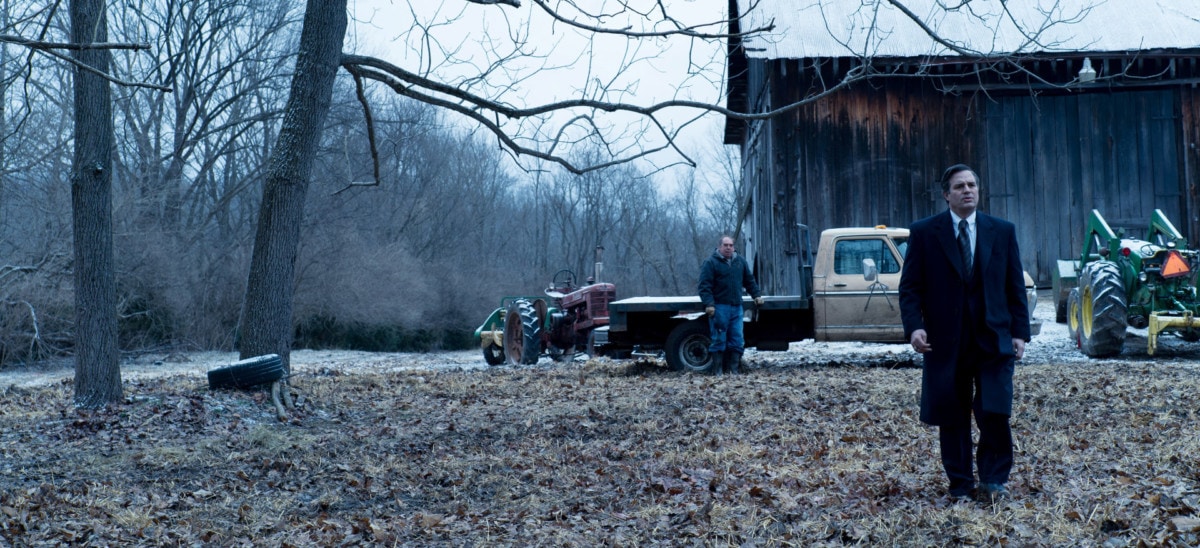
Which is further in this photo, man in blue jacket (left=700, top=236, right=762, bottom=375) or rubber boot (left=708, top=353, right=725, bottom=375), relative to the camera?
rubber boot (left=708, top=353, right=725, bottom=375)

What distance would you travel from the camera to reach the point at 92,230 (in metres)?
10.0

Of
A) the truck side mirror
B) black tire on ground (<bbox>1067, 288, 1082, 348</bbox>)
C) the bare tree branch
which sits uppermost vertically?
the bare tree branch

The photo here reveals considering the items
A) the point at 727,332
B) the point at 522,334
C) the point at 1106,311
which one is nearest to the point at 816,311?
the point at 727,332

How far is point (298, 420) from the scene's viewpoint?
9805mm

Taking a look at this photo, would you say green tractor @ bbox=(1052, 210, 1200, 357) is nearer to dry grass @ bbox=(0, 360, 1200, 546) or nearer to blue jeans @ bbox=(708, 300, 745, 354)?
dry grass @ bbox=(0, 360, 1200, 546)

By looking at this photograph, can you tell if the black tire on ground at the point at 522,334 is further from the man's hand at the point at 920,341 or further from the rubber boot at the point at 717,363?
the man's hand at the point at 920,341

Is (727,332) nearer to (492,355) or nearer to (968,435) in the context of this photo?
(492,355)

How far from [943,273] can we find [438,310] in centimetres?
3163

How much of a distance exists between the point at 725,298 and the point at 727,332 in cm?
52

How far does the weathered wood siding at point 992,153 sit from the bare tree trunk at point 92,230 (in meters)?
13.1

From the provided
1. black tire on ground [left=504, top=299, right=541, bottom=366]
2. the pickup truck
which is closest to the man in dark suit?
the pickup truck

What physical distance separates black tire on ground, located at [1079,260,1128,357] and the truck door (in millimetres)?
2573

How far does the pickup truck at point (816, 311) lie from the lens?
45.7 feet

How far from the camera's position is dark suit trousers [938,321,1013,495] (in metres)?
5.39
